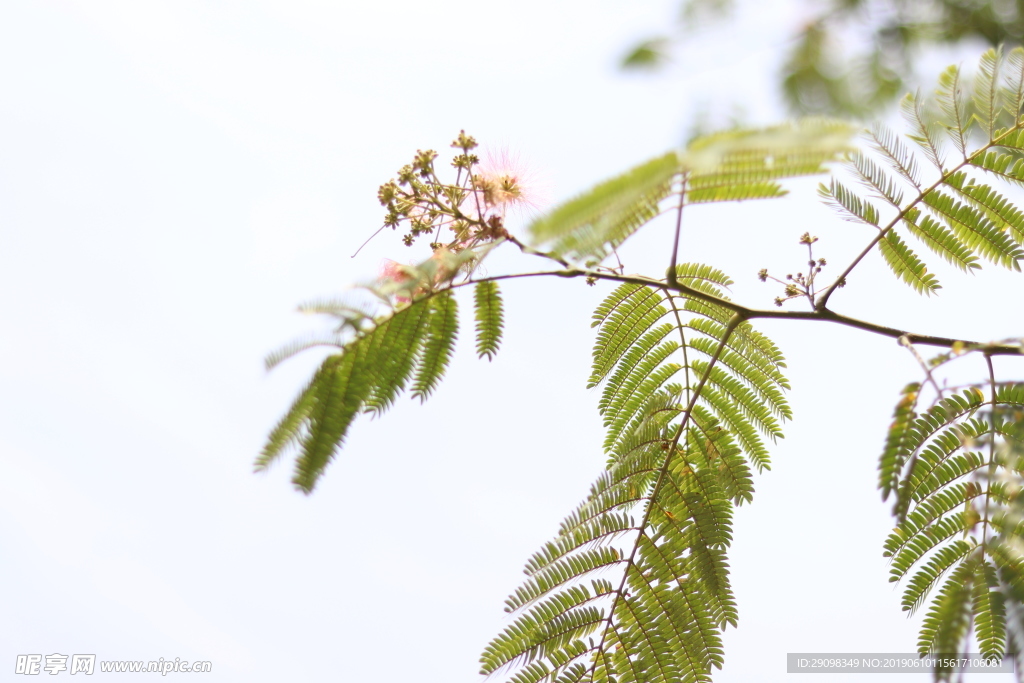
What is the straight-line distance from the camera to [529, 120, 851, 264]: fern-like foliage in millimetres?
1736

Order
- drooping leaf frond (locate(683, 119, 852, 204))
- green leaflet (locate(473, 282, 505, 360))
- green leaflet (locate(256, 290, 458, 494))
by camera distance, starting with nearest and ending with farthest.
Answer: drooping leaf frond (locate(683, 119, 852, 204)) → green leaflet (locate(256, 290, 458, 494)) → green leaflet (locate(473, 282, 505, 360))

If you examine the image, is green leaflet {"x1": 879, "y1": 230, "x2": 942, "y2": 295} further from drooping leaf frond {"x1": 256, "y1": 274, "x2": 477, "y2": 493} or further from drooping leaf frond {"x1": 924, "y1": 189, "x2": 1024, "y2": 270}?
drooping leaf frond {"x1": 256, "y1": 274, "x2": 477, "y2": 493}

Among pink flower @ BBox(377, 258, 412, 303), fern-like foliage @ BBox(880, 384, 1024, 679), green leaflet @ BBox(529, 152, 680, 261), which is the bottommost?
fern-like foliage @ BBox(880, 384, 1024, 679)

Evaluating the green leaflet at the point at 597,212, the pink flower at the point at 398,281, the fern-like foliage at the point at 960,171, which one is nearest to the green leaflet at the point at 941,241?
the fern-like foliage at the point at 960,171

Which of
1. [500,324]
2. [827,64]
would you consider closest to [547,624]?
[500,324]

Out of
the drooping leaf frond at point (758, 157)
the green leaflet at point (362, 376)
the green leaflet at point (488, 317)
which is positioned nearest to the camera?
the drooping leaf frond at point (758, 157)

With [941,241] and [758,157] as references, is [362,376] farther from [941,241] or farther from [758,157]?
[941,241]

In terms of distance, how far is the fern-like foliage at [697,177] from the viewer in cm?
174

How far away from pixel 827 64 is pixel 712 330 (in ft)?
4.55

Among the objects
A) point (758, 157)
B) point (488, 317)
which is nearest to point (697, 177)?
point (758, 157)

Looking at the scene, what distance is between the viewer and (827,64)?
1856 mm

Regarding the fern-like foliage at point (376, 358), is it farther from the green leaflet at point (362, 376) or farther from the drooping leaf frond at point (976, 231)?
the drooping leaf frond at point (976, 231)

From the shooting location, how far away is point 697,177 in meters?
2.16

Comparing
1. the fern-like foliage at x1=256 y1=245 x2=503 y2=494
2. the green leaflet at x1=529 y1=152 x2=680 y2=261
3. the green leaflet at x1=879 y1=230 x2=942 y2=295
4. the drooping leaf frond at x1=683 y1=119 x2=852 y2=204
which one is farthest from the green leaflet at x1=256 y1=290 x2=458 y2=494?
the green leaflet at x1=879 y1=230 x2=942 y2=295
